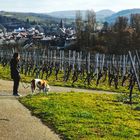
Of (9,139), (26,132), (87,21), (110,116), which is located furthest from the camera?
(87,21)

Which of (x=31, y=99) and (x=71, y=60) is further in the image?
(x=71, y=60)

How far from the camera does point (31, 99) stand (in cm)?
1959

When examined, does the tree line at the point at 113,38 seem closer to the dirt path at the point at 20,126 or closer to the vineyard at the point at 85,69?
the vineyard at the point at 85,69

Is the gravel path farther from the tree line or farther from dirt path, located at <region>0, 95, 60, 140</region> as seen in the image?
the tree line

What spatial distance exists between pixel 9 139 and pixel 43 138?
798 mm

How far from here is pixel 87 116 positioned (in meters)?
15.0

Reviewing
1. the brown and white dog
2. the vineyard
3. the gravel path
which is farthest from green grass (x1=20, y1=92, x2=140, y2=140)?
the vineyard

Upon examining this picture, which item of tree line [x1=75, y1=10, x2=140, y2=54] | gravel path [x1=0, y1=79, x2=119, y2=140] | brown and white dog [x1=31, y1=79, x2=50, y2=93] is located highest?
gravel path [x1=0, y1=79, x2=119, y2=140]

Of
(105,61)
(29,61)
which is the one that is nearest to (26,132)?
(105,61)

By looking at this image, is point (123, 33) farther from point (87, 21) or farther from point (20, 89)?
point (20, 89)

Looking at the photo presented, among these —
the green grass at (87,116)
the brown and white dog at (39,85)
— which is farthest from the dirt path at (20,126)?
the brown and white dog at (39,85)

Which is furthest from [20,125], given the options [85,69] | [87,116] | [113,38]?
[113,38]

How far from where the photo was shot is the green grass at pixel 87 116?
12.3 meters

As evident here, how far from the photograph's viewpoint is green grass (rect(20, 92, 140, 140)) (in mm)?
12333
